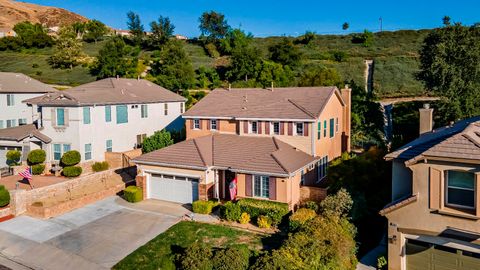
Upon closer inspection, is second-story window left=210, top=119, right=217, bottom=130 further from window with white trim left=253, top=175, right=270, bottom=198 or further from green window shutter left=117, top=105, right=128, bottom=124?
window with white trim left=253, top=175, right=270, bottom=198

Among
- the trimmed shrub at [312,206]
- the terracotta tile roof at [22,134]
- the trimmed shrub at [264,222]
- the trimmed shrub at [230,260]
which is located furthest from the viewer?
the terracotta tile roof at [22,134]

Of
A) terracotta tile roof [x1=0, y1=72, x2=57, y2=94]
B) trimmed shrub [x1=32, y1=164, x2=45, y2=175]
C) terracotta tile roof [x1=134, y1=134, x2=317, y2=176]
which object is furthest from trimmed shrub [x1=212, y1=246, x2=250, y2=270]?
terracotta tile roof [x1=0, y1=72, x2=57, y2=94]

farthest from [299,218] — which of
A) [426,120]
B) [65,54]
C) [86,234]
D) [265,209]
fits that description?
[65,54]

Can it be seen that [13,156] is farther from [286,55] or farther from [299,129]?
[286,55]

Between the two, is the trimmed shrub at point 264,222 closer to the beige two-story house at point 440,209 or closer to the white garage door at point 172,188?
the white garage door at point 172,188

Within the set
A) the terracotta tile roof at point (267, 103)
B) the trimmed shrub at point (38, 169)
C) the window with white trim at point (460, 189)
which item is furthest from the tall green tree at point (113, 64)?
the window with white trim at point (460, 189)

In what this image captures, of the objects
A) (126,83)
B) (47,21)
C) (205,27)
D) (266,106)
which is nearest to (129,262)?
(266,106)
